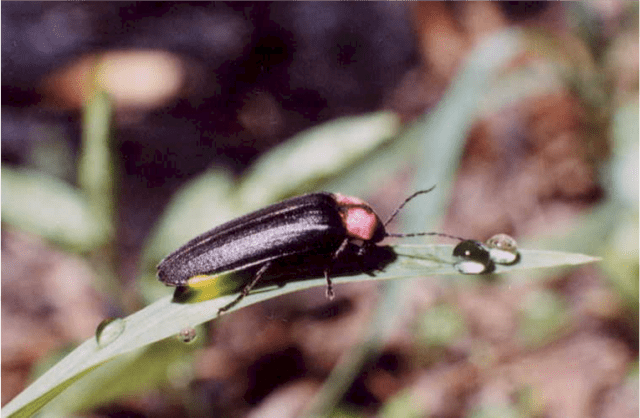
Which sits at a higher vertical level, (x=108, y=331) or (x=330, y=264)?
(x=108, y=331)

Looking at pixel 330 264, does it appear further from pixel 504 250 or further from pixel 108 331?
pixel 108 331

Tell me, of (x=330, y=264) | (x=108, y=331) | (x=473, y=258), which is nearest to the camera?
(x=108, y=331)

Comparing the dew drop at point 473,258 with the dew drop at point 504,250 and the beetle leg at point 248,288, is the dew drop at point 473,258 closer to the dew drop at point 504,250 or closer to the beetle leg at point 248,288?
the dew drop at point 504,250

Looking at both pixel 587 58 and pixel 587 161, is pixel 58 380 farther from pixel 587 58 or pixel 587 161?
pixel 587 58

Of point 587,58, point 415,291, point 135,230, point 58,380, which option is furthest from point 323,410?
point 587,58

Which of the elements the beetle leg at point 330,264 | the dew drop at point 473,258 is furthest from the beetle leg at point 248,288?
the dew drop at point 473,258

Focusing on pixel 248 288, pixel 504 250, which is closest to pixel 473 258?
pixel 504 250

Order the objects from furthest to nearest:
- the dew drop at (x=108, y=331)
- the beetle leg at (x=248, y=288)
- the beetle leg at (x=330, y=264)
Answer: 1. the beetle leg at (x=330, y=264)
2. the beetle leg at (x=248, y=288)
3. the dew drop at (x=108, y=331)
